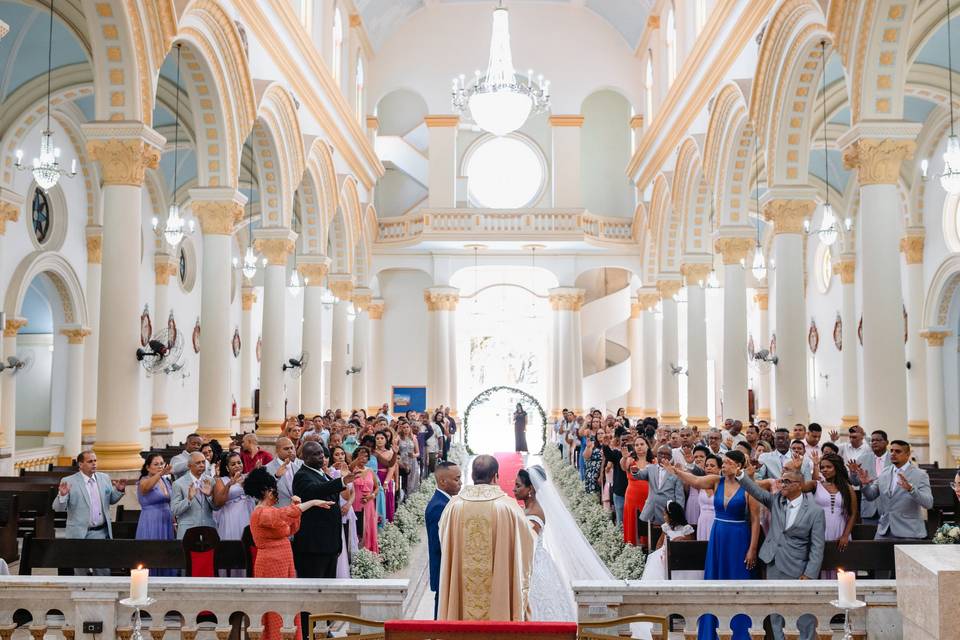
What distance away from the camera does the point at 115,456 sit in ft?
36.3

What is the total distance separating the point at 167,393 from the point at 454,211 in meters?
10.3

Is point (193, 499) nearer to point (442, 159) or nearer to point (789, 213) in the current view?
point (789, 213)

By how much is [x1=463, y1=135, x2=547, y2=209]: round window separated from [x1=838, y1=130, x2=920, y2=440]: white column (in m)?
21.1

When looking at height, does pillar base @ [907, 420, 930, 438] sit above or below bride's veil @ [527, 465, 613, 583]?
above

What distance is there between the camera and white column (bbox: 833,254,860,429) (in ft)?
60.3

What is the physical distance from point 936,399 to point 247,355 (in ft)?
65.3

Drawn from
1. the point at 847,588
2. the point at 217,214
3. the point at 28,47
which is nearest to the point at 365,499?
the point at 847,588

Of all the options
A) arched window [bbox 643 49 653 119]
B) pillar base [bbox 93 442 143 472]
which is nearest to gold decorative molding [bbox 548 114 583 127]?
arched window [bbox 643 49 653 119]

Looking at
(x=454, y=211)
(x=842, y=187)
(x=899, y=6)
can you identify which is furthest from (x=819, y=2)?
(x=454, y=211)

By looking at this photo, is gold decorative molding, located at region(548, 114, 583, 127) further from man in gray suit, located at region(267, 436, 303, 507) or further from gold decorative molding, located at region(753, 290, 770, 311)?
man in gray suit, located at region(267, 436, 303, 507)

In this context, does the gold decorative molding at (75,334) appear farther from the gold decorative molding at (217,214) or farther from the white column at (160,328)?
the gold decorative molding at (217,214)

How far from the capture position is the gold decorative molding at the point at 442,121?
29656 mm

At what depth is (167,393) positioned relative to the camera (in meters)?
24.2

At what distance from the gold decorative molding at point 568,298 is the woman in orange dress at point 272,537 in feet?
80.8
